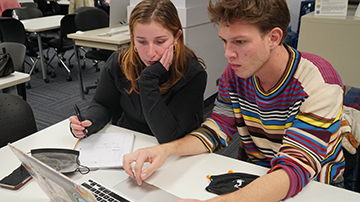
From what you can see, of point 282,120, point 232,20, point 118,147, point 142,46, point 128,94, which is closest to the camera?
point 232,20

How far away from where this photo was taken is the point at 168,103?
4.68ft

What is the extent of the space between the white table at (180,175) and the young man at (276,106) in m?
0.04

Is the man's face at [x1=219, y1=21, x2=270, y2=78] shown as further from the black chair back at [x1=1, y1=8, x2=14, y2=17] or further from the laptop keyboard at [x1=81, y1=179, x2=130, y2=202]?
the black chair back at [x1=1, y1=8, x2=14, y2=17]

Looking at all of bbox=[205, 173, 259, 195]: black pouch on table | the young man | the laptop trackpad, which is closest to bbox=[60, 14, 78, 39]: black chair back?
the young man

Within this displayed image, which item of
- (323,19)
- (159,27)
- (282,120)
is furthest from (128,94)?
(323,19)

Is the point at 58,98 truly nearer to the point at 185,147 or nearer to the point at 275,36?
the point at 185,147

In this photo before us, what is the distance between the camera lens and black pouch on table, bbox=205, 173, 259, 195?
37.2 inches

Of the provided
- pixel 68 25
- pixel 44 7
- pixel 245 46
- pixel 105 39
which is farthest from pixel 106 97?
pixel 44 7

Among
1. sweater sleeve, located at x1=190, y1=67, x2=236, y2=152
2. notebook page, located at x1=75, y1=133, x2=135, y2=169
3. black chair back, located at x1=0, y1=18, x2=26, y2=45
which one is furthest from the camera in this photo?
black chair back, located at x1=0, y1=18, x2=26, y2=45

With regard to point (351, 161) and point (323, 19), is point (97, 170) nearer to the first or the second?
point (351, 161)

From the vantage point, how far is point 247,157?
140 centimetres

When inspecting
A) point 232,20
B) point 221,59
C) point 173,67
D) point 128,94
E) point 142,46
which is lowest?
point 221,59

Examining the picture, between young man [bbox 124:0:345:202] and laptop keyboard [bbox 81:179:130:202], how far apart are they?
0.09 metres

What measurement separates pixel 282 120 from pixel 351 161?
29cm
